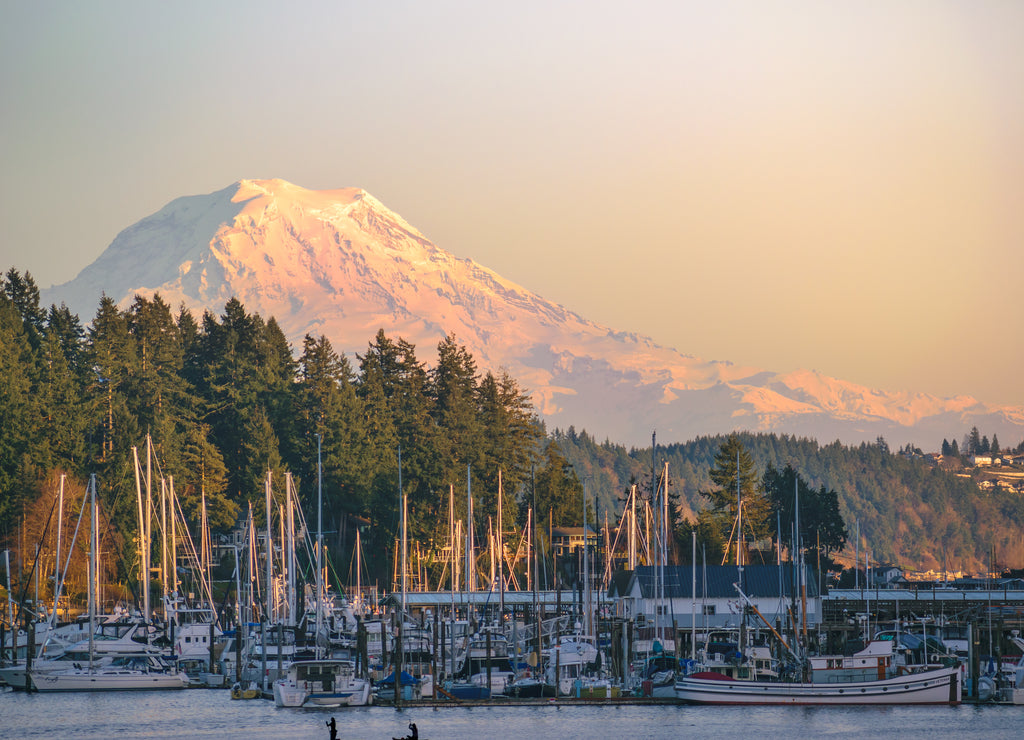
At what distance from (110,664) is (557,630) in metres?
22.8

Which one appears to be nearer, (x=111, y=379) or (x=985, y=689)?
(x=985, y=689)

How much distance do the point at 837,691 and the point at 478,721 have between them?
55.0 ft

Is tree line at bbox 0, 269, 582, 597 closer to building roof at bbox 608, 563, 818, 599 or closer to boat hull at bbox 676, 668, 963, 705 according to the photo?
building roof at bbox 608, 563, 818, 599

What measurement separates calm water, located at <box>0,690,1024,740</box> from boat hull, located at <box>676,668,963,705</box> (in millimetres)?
549

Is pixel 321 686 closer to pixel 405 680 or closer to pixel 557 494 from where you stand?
pixel 405 680

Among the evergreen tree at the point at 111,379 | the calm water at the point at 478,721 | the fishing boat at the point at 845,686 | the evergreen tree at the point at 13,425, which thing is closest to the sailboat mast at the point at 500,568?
the calm water at the point at 478,721

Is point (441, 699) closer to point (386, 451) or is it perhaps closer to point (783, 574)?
point (783, 574)

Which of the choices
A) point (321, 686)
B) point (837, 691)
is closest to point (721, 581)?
point (837, 691)

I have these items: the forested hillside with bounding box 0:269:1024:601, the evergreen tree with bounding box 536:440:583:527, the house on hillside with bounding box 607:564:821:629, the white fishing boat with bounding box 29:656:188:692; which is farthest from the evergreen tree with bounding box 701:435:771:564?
the white fishing boat with bounding box 29:656:188:692

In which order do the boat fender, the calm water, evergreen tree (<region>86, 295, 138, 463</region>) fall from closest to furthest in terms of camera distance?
the calm water, the boat fender, evergreen tree (<region>86, 295, 138, 463</region>)

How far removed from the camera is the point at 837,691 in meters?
75.1

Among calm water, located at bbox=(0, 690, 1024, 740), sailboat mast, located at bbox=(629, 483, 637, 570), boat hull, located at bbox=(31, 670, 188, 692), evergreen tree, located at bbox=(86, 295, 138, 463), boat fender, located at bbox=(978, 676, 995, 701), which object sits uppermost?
evergreen tree, located at bbox=(86, 295, 138, 463)

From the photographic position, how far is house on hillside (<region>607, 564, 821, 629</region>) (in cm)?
10050

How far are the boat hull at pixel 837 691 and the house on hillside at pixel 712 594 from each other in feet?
75.1
